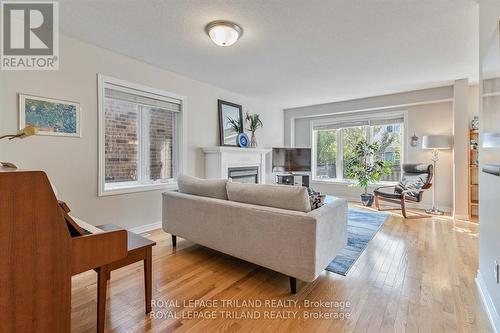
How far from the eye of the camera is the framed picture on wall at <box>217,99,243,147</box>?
4648 mm

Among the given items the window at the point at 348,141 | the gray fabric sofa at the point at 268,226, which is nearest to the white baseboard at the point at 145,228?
the gray fabric sofa at the point at 268,226

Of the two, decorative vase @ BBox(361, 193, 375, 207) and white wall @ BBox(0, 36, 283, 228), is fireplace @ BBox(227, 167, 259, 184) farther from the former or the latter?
decorative vase @ BBox(361, 193, 375, 207)

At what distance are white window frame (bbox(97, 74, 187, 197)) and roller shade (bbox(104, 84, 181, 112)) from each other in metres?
0.04

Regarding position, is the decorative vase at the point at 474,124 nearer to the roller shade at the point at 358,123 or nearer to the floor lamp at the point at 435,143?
the floor lamp at the point at 435,143

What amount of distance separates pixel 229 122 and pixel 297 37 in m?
2.43

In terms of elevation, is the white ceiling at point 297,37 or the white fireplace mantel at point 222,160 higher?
the white ceiling at point 297,37

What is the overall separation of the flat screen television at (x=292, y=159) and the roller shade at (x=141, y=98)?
291 centimetres

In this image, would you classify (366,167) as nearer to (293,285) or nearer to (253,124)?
(253,124)

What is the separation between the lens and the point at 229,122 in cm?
484

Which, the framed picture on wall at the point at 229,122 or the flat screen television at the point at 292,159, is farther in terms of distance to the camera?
the flat screen television at the point at 292,159

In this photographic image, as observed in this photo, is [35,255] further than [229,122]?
No

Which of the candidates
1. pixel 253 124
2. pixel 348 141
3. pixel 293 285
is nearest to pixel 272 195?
pixel 293 285

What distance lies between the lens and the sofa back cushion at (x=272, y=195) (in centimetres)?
192

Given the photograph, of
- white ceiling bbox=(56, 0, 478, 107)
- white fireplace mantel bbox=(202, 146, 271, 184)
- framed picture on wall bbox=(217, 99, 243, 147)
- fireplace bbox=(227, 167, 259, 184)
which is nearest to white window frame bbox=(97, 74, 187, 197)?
white ceiling bbox=(56, 0, 478, 107)
